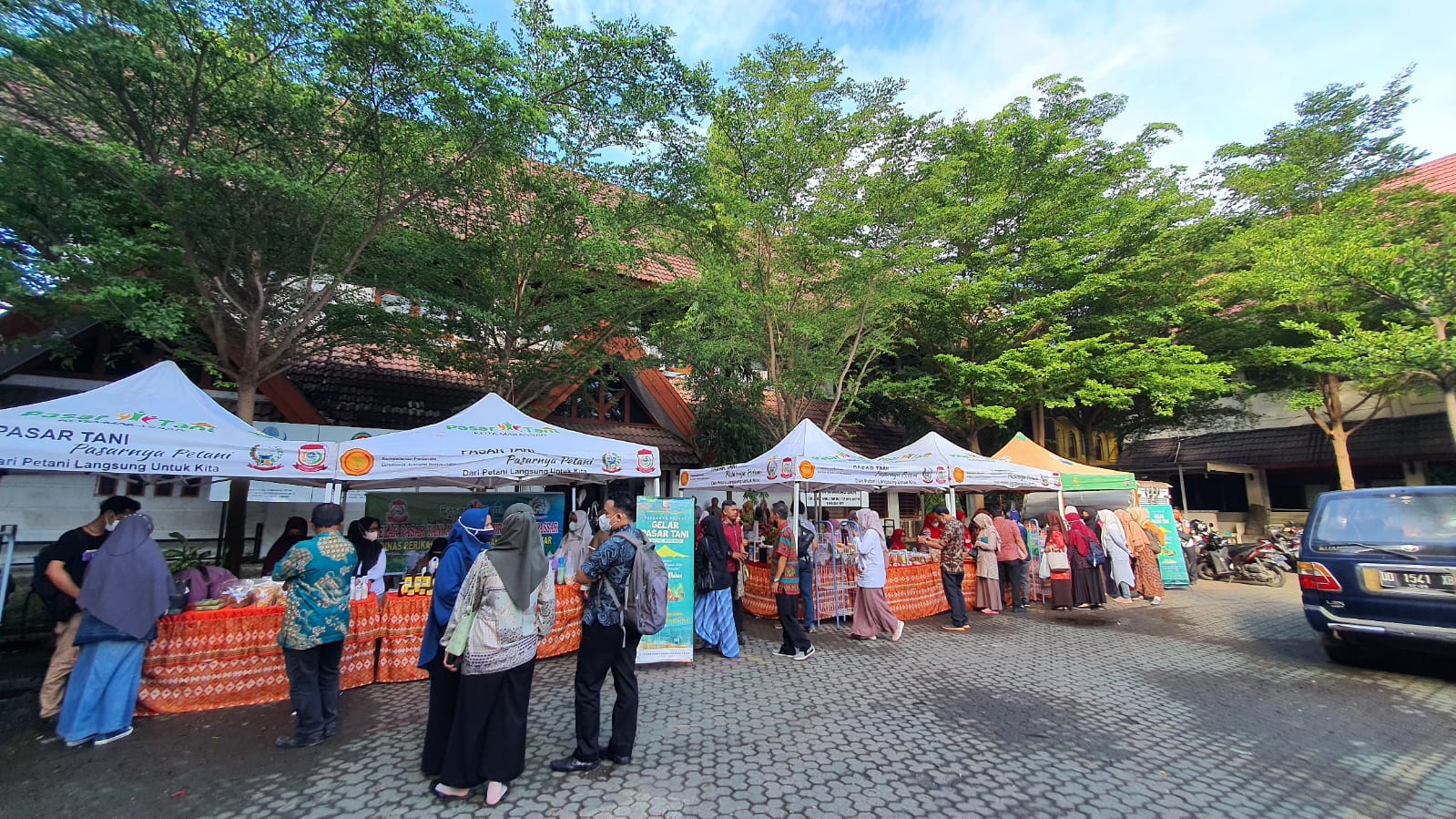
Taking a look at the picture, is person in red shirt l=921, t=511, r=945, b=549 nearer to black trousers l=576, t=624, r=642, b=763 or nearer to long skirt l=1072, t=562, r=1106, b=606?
long skirt l=1072, t=562, r=1106, b=606

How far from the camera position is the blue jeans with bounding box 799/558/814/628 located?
7.79 meters

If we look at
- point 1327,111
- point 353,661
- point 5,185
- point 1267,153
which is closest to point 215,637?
point 353,661

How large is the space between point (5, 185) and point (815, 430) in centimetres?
945

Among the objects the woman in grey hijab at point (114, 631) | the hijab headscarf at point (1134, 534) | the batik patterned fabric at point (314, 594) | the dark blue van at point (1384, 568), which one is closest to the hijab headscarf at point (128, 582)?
the woman in grey hijab at point (114, 631)

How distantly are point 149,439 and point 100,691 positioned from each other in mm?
2093

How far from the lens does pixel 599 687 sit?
3883mm

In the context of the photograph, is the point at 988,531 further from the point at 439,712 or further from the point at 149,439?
the point at 149,439

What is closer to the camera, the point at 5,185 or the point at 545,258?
the point at 5,185

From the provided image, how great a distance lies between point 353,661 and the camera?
5.76 metres

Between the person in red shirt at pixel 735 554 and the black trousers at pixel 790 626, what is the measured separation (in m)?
0.68

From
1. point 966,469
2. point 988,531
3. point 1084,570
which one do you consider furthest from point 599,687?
point 1084,570

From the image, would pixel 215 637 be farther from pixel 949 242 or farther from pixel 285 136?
pixel 949 242

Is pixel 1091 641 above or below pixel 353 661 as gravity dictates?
below

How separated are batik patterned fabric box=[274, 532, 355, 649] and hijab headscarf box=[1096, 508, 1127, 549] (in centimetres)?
1189
